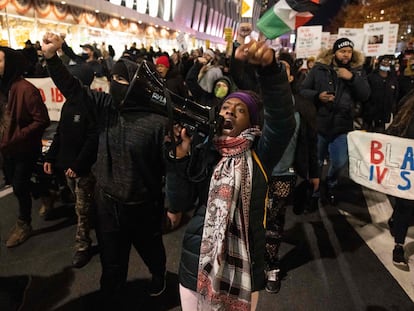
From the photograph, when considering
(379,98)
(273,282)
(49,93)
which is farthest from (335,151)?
(49,93)

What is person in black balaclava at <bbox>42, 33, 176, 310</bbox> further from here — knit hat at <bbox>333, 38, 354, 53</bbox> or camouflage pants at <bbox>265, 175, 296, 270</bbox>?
knit hat at <bbox>333, 38, 354, 53</bbox>

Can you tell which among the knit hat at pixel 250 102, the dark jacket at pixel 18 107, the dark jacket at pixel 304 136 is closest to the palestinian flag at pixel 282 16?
the knit hat at pixel 250 102

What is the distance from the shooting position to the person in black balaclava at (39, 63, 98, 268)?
324cm

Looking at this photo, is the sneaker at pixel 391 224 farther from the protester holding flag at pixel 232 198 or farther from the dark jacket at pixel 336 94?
the protester holding flag at pixel 232 198

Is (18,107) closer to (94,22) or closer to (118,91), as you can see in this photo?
(118,91)

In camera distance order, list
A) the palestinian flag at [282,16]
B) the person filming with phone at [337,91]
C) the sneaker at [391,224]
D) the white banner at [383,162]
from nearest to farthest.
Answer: the palestinian flag at [282,16], the white banner at [383,162], the sneaker at [391,224], the person filming with phone at [337,91]

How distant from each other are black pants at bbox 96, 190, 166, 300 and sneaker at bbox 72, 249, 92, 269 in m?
0.96

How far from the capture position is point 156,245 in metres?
2.93

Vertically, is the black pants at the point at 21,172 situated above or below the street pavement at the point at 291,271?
above

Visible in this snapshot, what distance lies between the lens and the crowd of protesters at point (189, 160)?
6.17 feet

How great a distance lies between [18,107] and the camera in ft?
12.1

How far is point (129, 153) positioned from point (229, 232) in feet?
3.18

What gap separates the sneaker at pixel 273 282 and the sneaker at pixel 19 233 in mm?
2731

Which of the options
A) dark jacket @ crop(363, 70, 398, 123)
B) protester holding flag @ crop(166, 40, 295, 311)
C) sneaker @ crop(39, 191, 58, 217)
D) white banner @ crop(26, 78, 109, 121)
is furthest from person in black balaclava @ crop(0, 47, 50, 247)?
dark jacket @ crop(363, 70, 398, 123)
